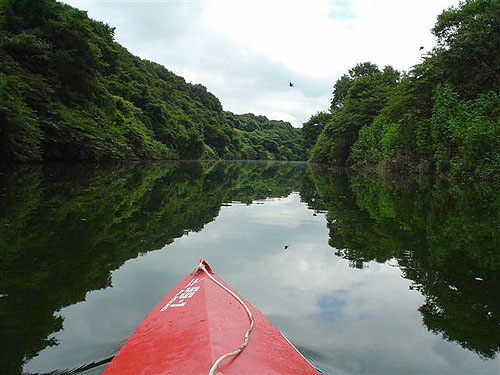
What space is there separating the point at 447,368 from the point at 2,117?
17.4 meters

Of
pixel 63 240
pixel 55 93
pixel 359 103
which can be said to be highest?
pixel 359 103

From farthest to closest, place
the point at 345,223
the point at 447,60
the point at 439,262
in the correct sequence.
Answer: the point at 447,60 → the point at 345,223 → the point at 439,262

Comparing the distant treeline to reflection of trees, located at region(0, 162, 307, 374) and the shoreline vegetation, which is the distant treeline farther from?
reflection of trees, located at region(0, 162, 307, 374)

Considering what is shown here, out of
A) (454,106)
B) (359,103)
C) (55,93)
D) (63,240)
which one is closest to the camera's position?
(63,240)

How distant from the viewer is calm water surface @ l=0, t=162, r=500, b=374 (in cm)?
257

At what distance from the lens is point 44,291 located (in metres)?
3.37

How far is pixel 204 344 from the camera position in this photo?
1.85 metres

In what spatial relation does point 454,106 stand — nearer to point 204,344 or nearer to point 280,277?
point 280,277

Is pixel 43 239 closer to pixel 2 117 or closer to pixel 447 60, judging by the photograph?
pixel 2 117

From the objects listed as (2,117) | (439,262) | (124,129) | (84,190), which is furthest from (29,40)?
(439,262)

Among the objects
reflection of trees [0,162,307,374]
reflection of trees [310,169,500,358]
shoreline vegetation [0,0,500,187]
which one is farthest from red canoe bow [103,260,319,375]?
shoreline vegetation [0,0,500,187]

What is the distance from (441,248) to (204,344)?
13.9 ft

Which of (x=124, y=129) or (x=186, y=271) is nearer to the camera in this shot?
(x=186, y=271)

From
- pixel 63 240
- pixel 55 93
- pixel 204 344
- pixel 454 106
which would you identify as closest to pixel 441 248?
pixel 204 344
